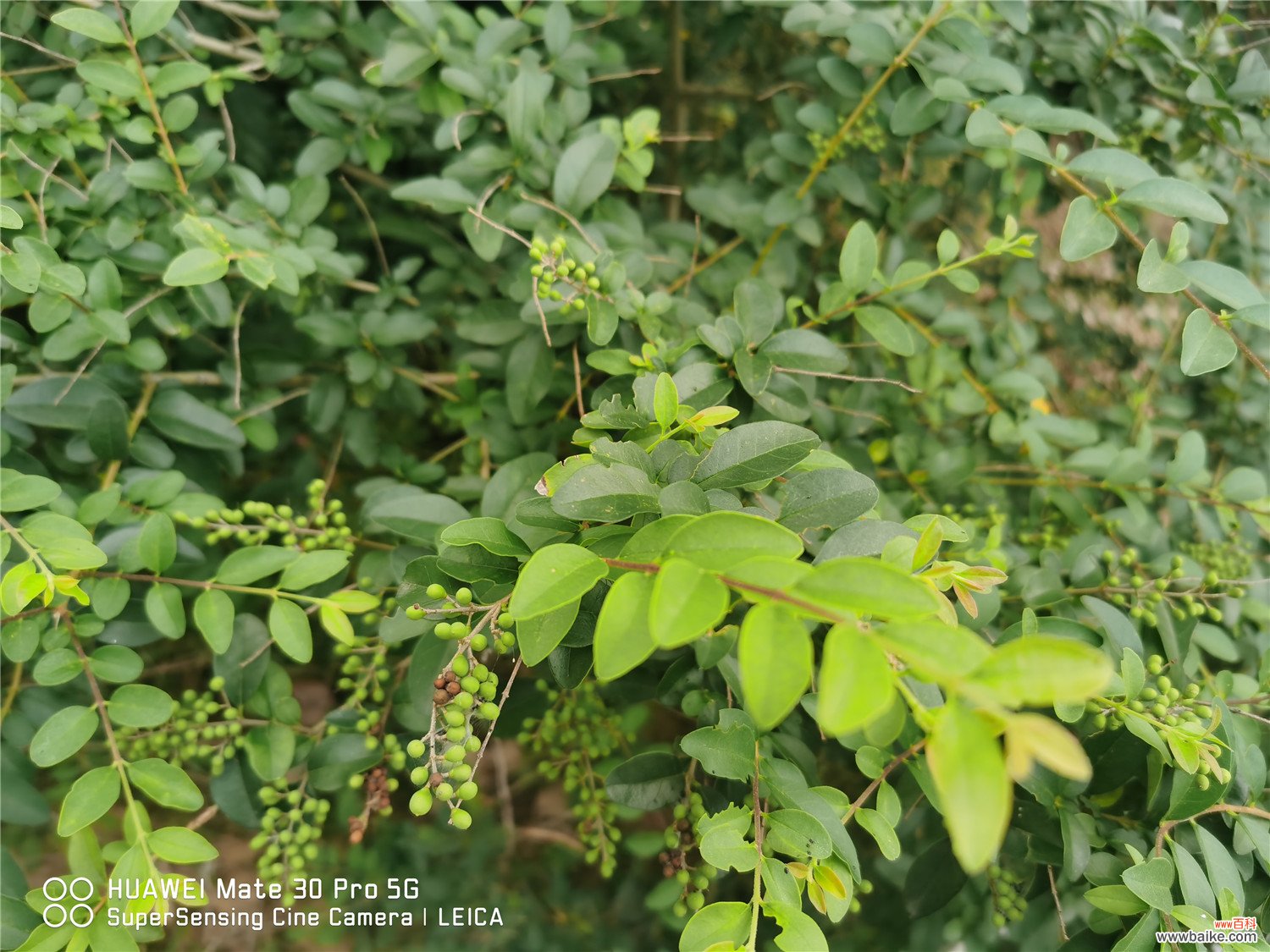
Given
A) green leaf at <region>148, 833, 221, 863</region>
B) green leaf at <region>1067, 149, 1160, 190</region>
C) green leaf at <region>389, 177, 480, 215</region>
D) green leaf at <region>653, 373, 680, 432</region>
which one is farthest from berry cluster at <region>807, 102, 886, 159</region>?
green leaf at <region>148, 833, 221, 863</region>

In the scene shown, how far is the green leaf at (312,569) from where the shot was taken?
1.01m

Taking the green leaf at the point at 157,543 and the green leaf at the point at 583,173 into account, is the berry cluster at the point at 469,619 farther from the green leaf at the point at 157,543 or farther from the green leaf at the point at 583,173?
the green leaf at the point at 583,173

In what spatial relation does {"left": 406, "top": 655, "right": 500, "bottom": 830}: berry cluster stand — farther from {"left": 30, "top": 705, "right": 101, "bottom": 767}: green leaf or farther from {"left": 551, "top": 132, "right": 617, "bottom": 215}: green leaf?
{"left": 551, "top": 132, "right": 617, "bottom": 215}: green leaf

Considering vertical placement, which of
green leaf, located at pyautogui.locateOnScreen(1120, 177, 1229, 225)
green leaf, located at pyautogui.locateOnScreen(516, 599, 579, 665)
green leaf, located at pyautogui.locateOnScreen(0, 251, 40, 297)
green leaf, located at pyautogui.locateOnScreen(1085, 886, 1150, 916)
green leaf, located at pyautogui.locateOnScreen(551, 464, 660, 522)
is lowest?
green leaf, located at pyautogui.locateOnScreen(1085, 886, 1150, 916)

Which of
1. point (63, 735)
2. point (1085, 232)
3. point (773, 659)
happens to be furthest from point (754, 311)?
point (63, 735)

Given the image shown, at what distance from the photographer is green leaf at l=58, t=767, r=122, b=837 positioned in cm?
93

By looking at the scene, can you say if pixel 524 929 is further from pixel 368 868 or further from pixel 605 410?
pixel 605 410

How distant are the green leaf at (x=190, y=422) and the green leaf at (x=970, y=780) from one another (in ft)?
4.06

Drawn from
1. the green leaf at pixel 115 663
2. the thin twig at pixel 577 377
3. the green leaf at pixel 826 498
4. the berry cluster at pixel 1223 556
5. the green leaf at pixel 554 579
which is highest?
the green leaf at pixel 554 579

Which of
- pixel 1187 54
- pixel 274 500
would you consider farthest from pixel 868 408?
pixel 274 500

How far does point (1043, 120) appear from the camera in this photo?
110cm

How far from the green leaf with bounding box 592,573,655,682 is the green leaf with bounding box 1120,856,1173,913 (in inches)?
27.4

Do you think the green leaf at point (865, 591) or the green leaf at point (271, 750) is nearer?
the green leaf at point (865, 591)

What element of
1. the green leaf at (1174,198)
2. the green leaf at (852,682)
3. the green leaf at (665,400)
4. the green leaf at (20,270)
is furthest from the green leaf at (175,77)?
the green leaf at (1174,198)
